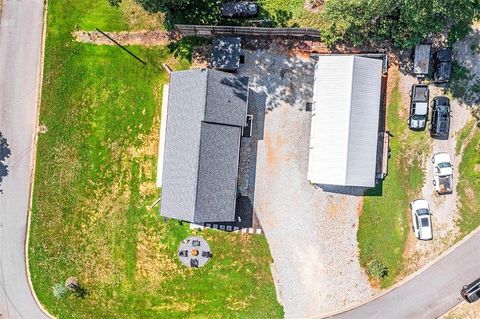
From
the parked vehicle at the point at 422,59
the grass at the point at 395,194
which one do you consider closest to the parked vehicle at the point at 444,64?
the parked vehicle at the point at 422,59

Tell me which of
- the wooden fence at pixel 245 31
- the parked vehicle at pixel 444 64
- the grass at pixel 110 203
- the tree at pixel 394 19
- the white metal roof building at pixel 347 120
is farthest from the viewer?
the grass at pixel 110 203

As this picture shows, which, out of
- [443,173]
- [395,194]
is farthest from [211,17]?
[443,173]

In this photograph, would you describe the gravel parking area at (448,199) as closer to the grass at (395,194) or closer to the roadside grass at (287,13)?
the grass at (395,194)

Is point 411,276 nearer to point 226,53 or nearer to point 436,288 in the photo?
point 436,288

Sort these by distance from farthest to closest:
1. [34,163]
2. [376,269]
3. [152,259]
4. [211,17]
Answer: [34,163], [152,259], [211,17], [376,269]

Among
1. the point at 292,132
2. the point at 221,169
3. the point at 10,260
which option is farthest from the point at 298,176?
the point at 10,260

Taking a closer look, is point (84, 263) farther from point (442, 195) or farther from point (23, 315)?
point (442, 195)
